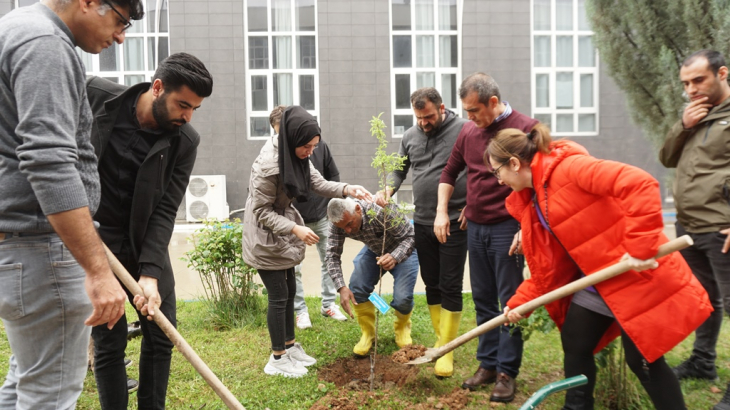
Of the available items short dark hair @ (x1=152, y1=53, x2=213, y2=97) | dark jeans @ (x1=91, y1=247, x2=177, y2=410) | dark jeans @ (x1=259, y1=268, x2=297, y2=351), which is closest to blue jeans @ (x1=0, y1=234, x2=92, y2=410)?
dark jeans @ (x1=91, y1=247, x2=177, y2=410)

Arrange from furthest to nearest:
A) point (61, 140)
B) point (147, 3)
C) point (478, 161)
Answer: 1. point (147, 3)
2. point (478, 161)
3. point (61, 140)

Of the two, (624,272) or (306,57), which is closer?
(624,272)

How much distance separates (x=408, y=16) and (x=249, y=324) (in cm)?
1131

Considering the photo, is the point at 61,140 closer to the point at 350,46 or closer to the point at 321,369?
Answer: the point at 321,369

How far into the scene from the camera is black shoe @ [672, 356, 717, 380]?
357 centimetres

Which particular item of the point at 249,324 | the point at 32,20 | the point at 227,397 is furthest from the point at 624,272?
the point at 249,324

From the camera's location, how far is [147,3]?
14.1 metres

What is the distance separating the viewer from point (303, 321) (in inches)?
199

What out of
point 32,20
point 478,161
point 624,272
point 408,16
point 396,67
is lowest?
point 624,272

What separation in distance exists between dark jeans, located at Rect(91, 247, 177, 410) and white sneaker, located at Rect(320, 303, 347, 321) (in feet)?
8.38

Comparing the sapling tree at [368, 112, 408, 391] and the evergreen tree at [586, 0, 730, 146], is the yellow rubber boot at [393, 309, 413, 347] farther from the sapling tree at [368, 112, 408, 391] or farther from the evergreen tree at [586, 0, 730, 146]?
the evergreen tree at [586, 0, 730, 146]

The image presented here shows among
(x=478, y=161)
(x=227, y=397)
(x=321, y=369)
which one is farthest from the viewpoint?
(x=321, y=369)

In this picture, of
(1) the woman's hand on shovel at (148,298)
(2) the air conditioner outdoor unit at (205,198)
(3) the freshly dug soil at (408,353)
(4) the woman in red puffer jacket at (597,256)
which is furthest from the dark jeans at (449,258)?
(2) the air conditioner outdoor unit at (205,198)

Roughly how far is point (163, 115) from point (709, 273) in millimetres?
3303
